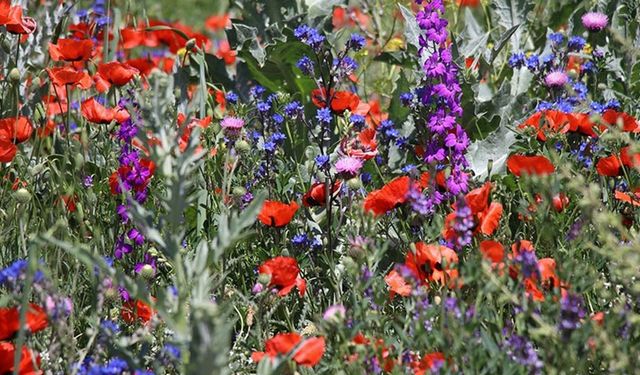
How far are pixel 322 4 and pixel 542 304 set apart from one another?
2140 mm

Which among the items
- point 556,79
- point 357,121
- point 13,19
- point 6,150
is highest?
point 13,19

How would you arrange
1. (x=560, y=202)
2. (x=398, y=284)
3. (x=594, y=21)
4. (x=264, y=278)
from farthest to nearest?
(x=594, y=21), (x=560, y=202), (x=398, y=284), (x=264, y=278)

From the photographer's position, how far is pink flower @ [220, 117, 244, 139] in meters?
2.58

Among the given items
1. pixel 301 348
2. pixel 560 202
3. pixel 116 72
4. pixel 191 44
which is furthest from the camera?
pixel 191 44

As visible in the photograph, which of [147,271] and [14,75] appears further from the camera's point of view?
[14,75]

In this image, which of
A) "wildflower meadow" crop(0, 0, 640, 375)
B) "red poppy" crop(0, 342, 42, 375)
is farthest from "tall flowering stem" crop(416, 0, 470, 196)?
"red poppy" crop(0, 342, 42, 375)

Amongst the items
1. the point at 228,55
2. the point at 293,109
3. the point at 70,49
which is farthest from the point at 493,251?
the point at 228,55

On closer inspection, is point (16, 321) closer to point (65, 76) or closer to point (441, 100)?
point (65, 76)

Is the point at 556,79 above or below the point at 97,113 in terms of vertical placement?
below

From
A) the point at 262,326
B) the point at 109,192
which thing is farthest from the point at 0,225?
the point at 262,326

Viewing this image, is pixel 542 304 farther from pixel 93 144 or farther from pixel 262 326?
pixel 93 144

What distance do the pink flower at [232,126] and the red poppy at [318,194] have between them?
248mm

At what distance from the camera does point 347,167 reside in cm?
232

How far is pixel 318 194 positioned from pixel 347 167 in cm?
15
